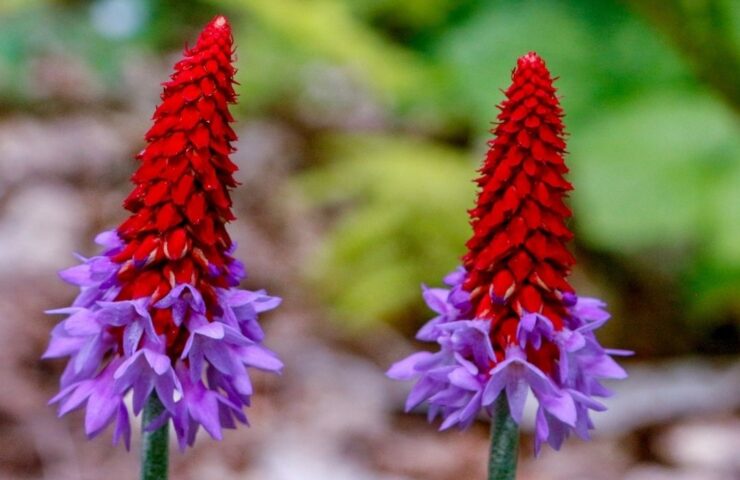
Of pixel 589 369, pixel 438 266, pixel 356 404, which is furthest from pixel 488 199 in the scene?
pixel 438 266

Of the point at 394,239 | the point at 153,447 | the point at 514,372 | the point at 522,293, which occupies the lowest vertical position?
the point at 153,447

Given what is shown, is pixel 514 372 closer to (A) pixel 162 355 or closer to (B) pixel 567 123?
(A) pixel 162 355

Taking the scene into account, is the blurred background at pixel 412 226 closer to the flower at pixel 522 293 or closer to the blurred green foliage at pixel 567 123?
the blurred green foliage at pixel 567 123

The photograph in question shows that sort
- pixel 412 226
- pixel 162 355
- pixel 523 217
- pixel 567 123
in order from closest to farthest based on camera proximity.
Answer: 1. pixel 162 355
2. pixel 523 217
3. pixel 412 226
4. pixel 567 123

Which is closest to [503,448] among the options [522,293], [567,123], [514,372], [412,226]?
[514,372]

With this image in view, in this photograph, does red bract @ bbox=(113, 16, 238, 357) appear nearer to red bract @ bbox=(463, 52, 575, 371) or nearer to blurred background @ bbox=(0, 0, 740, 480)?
red bract @ bbox=(463, 52, 575, 371)

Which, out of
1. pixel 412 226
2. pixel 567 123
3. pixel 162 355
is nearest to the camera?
pixel 162 355
